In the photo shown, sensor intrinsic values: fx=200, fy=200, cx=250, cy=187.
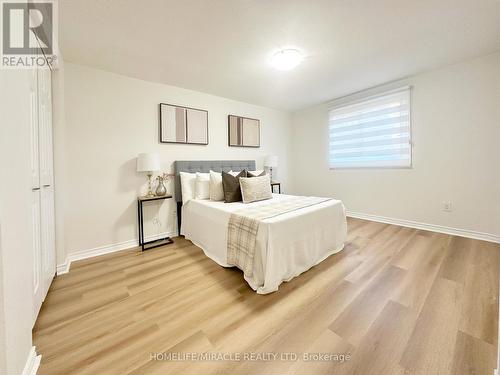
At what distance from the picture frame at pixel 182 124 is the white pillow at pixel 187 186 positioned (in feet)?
1.92

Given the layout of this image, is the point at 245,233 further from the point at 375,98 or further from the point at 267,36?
the point at 375,98

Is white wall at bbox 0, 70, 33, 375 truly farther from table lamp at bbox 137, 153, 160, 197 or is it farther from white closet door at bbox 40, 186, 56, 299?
table lamp at bbox 137, 153, 160, 197

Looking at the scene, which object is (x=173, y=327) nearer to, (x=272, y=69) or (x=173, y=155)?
(x=173, y=155)

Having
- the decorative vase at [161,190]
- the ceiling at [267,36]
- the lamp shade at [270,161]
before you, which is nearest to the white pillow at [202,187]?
the decorative vase at [161,190]

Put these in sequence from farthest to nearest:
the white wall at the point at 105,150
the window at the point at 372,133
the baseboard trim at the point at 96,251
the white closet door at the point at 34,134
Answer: the window at the point at 372,133 → the white wall at the point at 105,150 → the baseboard trim at the point at 96,251 → the white closet door at the point at 34,134

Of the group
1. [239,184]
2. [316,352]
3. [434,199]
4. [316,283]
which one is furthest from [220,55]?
[434,199]

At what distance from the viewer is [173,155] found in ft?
10.1

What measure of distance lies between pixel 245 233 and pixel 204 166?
71.7 inches

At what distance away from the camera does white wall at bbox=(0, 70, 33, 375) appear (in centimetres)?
81

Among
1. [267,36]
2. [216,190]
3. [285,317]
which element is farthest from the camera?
[216,190]

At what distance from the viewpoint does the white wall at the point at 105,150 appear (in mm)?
2324

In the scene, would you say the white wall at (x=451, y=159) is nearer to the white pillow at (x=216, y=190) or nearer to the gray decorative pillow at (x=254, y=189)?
the gray decorative pillow at (x=254, y=189)

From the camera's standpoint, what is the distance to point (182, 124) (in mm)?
3102

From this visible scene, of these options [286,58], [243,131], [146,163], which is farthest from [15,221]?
[243,131]
